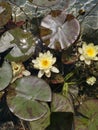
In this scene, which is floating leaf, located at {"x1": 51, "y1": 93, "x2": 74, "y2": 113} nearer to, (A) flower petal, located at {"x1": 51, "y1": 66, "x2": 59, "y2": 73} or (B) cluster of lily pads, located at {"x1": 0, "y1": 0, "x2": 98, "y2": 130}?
(B) cluster of lily pads, located at {"x1": 0, "y1": 0, "x2": 98, "y2": 130}

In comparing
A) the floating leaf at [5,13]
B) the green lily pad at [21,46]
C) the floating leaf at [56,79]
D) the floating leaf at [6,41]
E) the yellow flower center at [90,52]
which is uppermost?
the floating leaf at [5,13]

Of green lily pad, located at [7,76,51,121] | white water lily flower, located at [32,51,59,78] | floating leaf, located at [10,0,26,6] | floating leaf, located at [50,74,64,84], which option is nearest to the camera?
green lily pad, located at [7,76,51,121]

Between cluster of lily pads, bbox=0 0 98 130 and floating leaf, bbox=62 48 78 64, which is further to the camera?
floating leaf, bbox=62 48 78 64

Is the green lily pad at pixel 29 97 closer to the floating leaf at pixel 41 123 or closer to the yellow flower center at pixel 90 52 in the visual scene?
the floating leaf at pixel 41 123

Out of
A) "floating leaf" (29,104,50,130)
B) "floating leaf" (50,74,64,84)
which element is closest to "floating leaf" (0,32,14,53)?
"floating leaf" (50,74,64,84)

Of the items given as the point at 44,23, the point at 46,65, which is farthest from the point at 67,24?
the point at 46,65

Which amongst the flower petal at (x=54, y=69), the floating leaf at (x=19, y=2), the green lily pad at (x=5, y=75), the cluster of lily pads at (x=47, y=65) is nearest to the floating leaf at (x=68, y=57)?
the cluster of lily pads at (x=47, y=65)

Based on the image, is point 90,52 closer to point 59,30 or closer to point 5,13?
point 59,30
